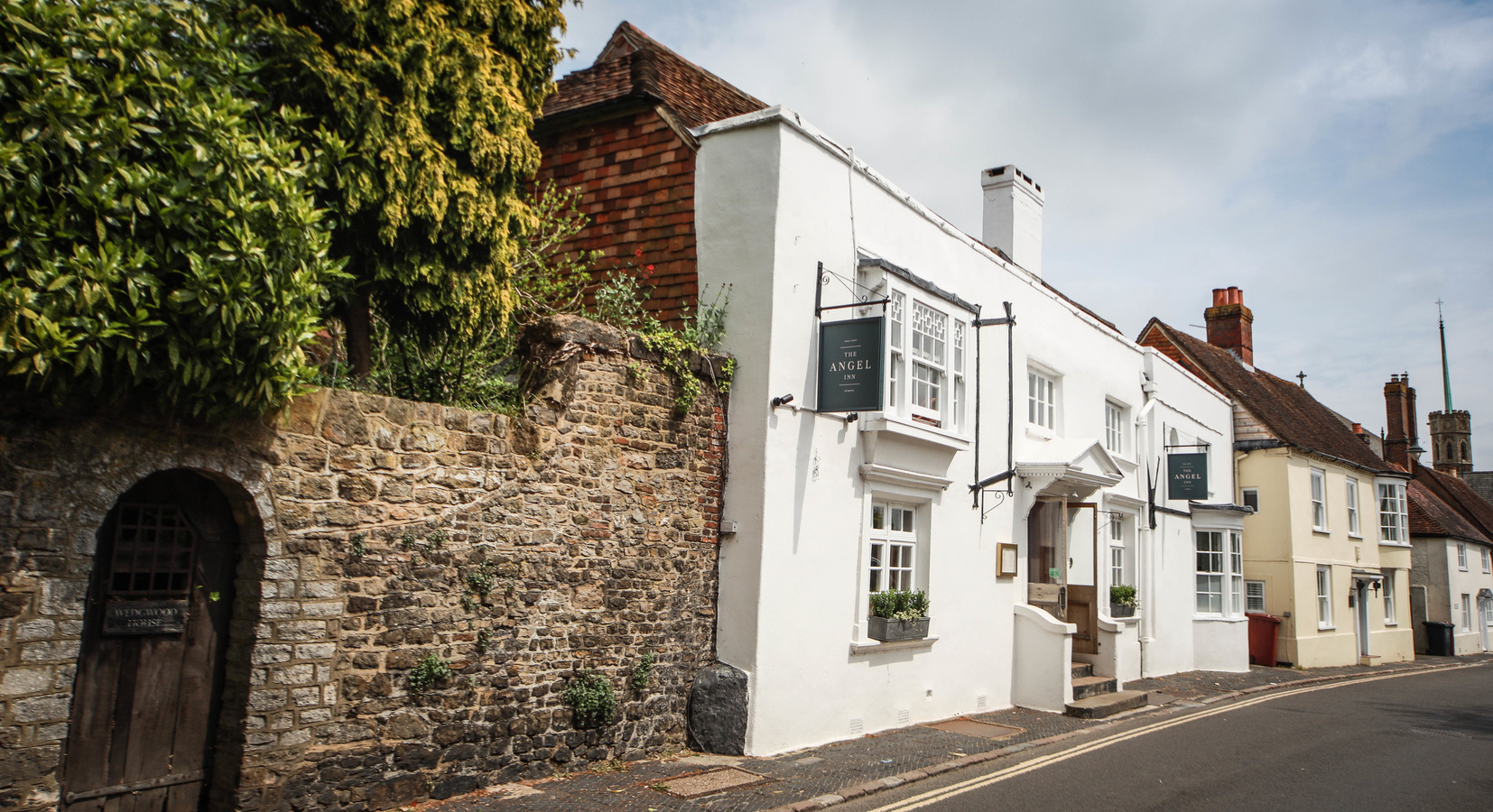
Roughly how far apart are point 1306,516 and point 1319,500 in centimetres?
148

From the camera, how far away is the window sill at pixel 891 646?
10.5 meters

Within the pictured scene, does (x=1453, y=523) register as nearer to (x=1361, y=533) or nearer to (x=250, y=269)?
(x=1361, y=533)

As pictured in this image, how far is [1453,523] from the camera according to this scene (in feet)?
113

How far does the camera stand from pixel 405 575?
22.9ft

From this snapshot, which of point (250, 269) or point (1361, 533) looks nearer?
point (250, 269)

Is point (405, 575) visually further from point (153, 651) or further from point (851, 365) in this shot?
point (851, 365)

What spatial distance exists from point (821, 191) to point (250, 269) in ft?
21.6

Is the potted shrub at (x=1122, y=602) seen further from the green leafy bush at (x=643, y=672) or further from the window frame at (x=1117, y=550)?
the green leafy bush at (x=643, y=672)

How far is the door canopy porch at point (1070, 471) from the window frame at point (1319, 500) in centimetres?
1343

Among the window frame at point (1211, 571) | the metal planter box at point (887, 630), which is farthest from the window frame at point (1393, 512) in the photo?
the metal planter box at point (887, 630)

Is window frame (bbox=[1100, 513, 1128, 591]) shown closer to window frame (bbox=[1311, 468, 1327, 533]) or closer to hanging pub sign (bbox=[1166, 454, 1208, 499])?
hanging pub sign (bbox=[1166, 454, 1208, 499])

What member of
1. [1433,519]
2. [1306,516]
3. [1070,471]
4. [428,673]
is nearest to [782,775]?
[428,673]

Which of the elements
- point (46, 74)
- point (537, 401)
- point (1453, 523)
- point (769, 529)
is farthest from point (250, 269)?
point (1453, 523)

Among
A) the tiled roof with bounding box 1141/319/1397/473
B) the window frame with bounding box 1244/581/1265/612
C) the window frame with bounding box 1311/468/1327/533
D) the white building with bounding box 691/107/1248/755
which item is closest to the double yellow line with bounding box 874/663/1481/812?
the white building with bounding box 691/107/1248/755
